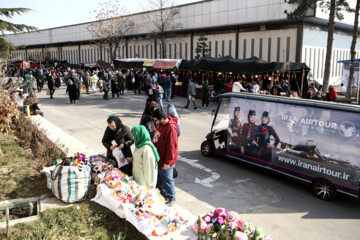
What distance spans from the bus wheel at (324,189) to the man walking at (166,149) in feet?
10.0

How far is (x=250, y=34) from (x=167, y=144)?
2874 centimetres

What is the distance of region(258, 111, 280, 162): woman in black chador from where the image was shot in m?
7.38

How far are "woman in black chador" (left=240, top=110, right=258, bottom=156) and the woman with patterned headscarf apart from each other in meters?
3.24

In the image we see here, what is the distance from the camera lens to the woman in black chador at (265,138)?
7375mm

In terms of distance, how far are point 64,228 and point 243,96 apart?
5152 millimetres

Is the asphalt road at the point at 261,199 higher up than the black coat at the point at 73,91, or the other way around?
the black coat at the point at 73,91

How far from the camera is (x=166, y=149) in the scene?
18.7 ft

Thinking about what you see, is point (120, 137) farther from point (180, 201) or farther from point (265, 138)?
point (265, 138)

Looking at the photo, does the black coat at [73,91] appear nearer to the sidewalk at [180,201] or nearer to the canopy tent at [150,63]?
the sidewalk at [180,201]

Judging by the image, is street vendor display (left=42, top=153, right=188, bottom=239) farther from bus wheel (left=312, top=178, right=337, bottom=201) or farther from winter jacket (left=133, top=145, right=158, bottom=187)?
bus wheel (left=312, top=178, right=337, bottom=201)

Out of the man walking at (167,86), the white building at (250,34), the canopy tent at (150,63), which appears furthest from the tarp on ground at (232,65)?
the white building at (250,34)

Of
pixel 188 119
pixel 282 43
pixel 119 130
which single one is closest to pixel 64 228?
pixel 119 130

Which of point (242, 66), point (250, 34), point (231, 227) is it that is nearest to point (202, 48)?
point (250, 34)

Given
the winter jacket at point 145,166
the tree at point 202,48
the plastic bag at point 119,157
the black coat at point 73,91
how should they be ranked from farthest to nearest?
1. the tree at point 202,48
2. the black coat at point 73,91
3. the plastic bag at point 119,157
4. the winter jacket at point 145,166
